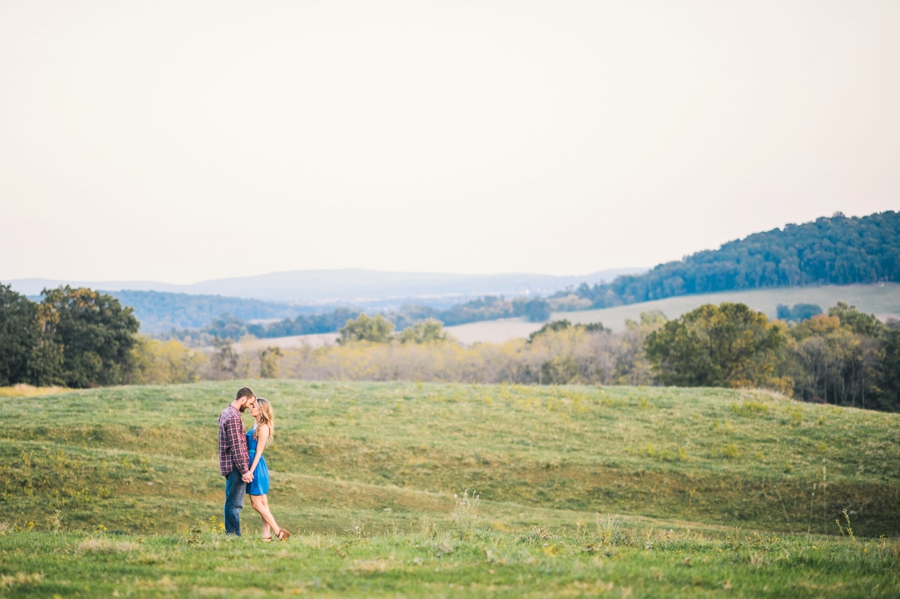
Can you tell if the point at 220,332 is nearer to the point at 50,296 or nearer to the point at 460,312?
the point at 460,312

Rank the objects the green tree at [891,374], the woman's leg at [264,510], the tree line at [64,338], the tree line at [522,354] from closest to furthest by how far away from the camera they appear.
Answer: the woman's leg at [264,510] < the tree line at [522,354] < the tree line at [64,338] < the green tree at [891,374]

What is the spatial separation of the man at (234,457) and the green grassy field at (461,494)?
773 mm

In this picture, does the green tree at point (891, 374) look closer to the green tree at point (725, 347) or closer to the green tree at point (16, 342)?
the green tree at point (725, 347)

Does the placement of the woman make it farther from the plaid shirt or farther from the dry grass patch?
the dry grass patch

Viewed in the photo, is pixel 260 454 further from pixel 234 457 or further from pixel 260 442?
pixel 234 457

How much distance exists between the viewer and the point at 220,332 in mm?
151875

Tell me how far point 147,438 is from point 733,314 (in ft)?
138

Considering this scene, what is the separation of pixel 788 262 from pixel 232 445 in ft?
443

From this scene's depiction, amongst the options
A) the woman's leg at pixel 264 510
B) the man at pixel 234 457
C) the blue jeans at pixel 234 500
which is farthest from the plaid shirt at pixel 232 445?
the woman's leg at pixel 264 510

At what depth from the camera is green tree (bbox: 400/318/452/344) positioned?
290ft

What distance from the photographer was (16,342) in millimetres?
46125

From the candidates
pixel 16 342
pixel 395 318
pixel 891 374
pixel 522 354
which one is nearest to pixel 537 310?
pixel 395 318

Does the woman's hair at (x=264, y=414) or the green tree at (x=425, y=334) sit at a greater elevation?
the woman's hair at (x=264, y=414)

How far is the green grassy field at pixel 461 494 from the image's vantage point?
584 cm
